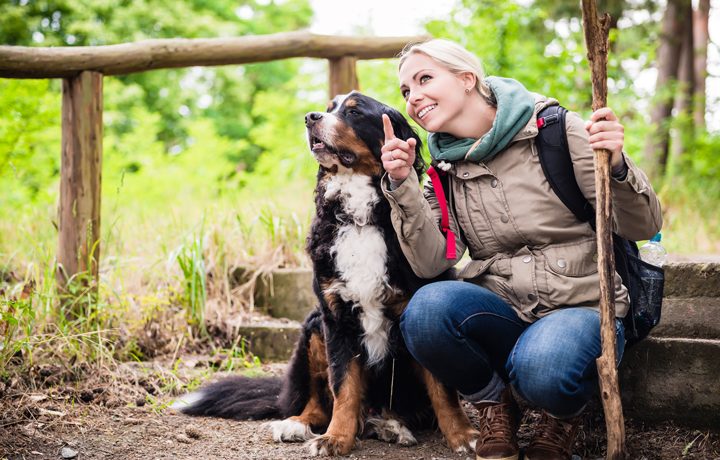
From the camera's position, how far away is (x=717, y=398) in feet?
7.95

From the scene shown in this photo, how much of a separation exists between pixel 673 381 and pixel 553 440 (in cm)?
61

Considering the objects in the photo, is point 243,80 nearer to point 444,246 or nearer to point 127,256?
point 127,256

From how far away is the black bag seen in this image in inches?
90.2

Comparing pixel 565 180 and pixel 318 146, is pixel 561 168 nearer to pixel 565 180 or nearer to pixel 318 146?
pixel 565 180

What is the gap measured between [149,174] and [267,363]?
26.4 feet

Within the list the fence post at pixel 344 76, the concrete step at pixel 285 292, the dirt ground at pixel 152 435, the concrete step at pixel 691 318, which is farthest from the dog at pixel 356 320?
the fence post at pixel 344 76

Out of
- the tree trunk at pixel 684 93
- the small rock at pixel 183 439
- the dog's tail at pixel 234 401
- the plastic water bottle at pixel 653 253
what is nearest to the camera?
the small rock at pixel 183 439

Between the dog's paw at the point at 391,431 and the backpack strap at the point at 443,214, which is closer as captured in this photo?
the backpack strap at the point at 443,214

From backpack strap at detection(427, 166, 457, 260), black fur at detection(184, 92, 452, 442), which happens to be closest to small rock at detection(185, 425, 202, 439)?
black fur at detection(184, 92, 452, 442)

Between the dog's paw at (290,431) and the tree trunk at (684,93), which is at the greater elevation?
the tree trunk at (684,93)

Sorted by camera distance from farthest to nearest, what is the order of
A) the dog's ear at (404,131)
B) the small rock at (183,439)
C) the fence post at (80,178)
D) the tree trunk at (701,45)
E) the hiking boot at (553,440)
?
the tree trunk at (701,45)
the fence post at (80,178)
the dog's ear at (404,131)
the small rock at (183,439)
the hiking boot at (553,440)

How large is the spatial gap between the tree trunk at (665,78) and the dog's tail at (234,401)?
7.03 m

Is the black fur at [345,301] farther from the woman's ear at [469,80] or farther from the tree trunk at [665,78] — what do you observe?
the tree trunk at [665,78]

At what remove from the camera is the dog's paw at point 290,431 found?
105 inches
